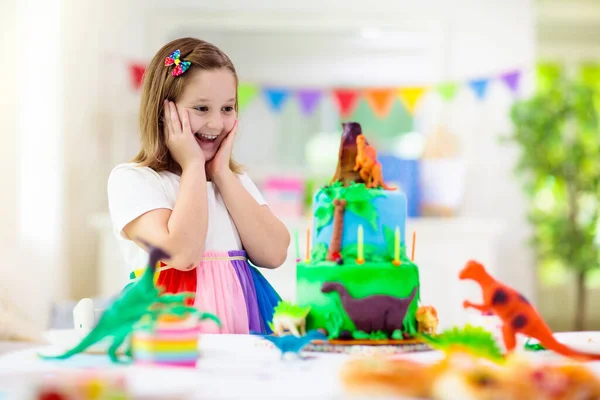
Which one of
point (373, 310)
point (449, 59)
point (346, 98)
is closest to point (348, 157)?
point (373, 310)

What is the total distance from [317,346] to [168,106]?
650 millimetres

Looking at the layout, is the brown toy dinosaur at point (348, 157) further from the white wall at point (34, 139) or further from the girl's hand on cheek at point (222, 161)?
the white wall at point (34, 139)

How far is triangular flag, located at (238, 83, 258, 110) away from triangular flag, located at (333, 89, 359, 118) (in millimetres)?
475

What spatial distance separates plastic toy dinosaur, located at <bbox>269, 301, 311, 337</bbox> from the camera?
119cm

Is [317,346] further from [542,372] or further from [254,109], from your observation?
[254,109]

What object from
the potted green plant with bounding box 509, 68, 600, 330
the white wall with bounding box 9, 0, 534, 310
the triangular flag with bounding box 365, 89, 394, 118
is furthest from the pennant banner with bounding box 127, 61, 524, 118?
the potted green plant with bounding box 509, 68, 600, 330

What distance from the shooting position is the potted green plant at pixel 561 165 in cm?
453

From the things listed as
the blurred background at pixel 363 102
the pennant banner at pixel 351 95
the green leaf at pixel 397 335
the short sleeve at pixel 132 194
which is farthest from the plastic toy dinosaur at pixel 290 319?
the pennant banner at pixel 351 95

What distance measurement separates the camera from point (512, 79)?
4.40 meters

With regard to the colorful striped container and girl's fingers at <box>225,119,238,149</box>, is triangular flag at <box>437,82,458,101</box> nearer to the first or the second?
girl's fingers at <box>225,119,238,149</box>

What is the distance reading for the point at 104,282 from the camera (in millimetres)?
4152

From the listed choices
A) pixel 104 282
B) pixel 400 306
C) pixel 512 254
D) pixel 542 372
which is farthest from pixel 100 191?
pixel 542 372

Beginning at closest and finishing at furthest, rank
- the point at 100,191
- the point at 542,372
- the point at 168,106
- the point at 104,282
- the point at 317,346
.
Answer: the point at 542,372
the point at 317,346
the point at 168,106
the point at 104,282
the point at 100,191

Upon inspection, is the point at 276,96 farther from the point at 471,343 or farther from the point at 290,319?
the point at 471,343
